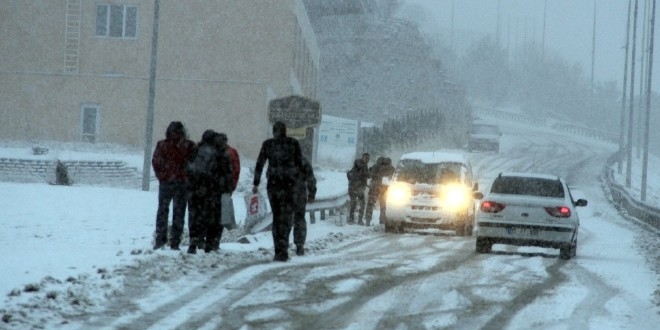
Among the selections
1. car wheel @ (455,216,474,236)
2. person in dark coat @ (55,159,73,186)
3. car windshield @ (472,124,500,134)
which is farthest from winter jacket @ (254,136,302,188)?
car windshield @ (472,124,500,134)

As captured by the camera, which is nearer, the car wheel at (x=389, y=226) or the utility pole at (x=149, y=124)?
the car wheel at (x=389, y=226)

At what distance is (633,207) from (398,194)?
16.2 meters

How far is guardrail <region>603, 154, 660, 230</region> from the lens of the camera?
1320 inches

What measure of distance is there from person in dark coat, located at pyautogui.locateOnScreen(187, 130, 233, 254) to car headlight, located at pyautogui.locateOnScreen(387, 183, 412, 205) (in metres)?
11.2

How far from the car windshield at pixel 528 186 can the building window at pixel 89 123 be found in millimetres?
29254

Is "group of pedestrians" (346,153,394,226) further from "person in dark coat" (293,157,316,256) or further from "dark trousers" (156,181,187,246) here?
"dark trousers" (156,181,187,246)

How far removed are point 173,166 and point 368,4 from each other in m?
72.2

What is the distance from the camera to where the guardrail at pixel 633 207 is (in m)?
33.5

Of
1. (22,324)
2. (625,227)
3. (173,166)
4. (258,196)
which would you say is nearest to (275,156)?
(173,166)

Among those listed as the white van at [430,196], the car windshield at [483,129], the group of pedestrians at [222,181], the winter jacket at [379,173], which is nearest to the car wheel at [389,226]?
the white van at [430,196]

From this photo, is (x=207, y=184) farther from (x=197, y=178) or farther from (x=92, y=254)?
(x=92, y=254)

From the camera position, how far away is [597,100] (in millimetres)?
163250

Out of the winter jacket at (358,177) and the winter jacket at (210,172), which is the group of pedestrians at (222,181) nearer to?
the winter jacket at (210,172)

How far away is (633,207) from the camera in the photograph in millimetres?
40625
